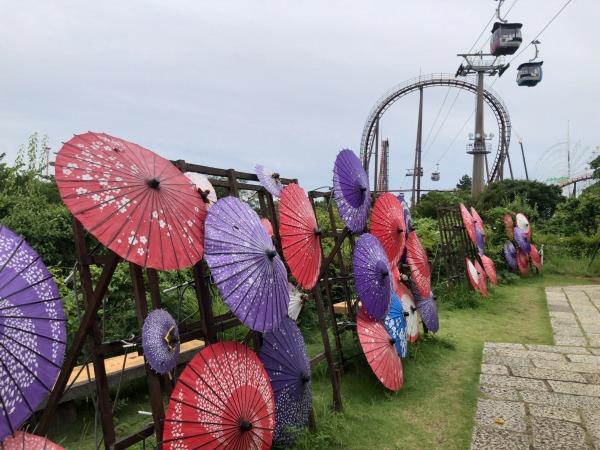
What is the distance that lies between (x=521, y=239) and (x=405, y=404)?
8.79m

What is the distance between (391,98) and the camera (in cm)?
2939

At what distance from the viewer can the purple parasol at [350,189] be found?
3.78 metres

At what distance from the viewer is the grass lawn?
124 inches

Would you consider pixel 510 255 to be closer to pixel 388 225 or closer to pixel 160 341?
pixel 388 225

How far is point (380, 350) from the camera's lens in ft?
12.5

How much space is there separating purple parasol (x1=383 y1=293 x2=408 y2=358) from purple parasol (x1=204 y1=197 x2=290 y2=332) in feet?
6.57

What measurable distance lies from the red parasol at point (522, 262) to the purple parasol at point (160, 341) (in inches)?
441

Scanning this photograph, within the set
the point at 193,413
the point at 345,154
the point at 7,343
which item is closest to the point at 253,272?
the point at 193,413

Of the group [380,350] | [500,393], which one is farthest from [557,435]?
[380,350]

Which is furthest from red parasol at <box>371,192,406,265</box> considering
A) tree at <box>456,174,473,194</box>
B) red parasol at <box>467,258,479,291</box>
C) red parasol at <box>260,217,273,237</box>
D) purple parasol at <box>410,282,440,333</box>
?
tree at <box>456,174,473,194</box>

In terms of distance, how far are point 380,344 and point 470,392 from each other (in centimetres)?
102

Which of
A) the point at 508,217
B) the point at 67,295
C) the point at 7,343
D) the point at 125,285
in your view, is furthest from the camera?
the point at 508,217

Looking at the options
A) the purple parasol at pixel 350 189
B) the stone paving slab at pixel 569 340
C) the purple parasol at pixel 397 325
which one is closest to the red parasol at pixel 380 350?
the purple parasol at pixel 397 325

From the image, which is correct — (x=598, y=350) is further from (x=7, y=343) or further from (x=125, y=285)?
(x=7, y=343)
